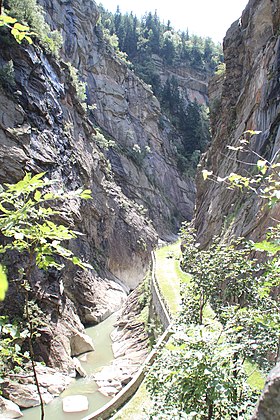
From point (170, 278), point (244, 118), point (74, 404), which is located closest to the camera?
point (74, 404)

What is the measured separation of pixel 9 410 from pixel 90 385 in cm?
370

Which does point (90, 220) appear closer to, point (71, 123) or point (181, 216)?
point (71, 123)

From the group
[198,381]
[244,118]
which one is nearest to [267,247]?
[198,381]

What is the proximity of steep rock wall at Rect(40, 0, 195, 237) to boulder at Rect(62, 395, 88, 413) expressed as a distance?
31078 millimetres

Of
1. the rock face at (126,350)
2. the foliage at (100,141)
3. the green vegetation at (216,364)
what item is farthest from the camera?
the foliage at (100,141)

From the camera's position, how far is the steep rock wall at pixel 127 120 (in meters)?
45.1

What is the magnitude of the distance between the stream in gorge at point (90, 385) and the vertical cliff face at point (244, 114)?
25.3ft

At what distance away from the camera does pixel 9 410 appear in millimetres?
12266

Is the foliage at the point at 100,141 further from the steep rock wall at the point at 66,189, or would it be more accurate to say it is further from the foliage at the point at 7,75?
the foliage at the point at 7,75

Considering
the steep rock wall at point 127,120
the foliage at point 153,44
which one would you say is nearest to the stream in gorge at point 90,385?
the steep rock wall at point 127,120

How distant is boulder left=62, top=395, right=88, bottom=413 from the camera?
13.2m

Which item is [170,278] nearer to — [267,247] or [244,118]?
[244,118]

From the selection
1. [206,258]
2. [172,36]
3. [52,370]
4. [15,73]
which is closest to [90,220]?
[15,73]

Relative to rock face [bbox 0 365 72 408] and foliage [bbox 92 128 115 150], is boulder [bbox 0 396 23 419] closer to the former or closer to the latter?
rock face [bbox 0 365 72 408]
